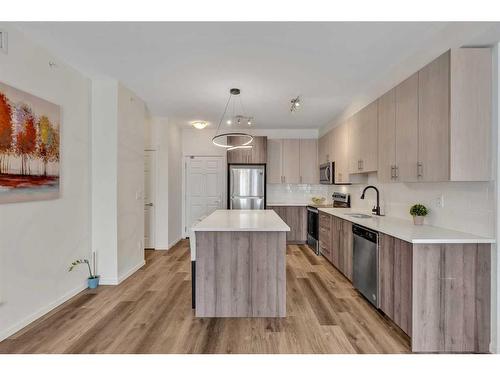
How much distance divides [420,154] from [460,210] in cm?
58

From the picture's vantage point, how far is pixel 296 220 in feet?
19.1

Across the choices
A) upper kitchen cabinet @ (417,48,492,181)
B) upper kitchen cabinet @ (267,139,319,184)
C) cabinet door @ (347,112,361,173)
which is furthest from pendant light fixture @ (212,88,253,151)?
upper kitchen cabinet @ (417,48,492,181)

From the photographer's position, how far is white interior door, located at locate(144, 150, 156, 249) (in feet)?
17.7

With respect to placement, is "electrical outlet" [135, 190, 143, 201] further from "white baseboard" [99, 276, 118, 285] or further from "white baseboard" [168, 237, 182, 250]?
"white baseboard" [168, 237, 182, 250]

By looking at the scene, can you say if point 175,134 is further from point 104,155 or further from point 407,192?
point 407,192

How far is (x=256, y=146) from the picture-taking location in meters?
5.87

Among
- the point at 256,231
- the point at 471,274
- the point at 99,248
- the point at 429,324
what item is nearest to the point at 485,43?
the point at 471,274

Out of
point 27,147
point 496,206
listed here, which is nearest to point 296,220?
point 496,206

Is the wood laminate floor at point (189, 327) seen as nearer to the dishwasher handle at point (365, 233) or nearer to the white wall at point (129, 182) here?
the white wall at point (129, 182)

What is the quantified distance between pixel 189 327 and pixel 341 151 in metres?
3.61

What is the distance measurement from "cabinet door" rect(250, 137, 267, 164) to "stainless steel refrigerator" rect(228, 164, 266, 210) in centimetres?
17

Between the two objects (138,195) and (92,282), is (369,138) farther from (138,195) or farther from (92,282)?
(92,282)

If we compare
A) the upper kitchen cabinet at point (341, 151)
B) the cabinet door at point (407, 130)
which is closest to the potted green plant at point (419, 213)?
the cabinet door at point (407, 130)

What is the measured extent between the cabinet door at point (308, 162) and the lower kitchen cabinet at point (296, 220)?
0.70 meters
